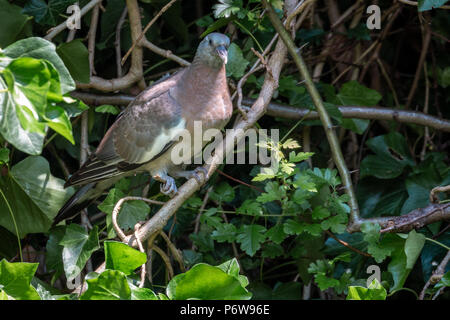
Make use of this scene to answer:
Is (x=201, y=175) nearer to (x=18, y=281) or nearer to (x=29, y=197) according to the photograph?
(x=29, y=197)

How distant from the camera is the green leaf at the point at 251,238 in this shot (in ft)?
7.38

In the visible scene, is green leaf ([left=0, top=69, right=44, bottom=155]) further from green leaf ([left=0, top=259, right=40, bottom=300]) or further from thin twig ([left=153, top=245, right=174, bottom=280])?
thin twig ([left=153, top=245, right=174, bottom=280])

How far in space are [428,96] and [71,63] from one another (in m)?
1.95

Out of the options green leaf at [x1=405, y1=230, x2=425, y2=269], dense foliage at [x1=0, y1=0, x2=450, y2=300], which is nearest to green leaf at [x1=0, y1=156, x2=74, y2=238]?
dense foliage at [x1=0, y1=0, x2=450, y2=300]

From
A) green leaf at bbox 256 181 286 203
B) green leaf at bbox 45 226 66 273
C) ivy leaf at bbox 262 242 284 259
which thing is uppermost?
green leaf at bbox 256 181 286 203

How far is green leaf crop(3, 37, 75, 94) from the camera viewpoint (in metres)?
1.52

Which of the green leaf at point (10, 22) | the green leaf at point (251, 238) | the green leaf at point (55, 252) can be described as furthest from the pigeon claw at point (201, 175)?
the green leaf at point (10, 22)

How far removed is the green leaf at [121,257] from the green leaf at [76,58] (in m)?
1.17

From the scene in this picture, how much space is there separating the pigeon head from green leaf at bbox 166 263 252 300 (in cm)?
106

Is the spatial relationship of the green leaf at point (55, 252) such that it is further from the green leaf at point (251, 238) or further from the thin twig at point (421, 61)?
the thin twig at point (421, 61)

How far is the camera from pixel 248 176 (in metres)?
2.85

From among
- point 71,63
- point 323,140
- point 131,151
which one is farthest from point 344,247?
point 71,63

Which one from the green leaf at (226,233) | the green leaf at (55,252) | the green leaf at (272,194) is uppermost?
the green leaf at (272,194)
